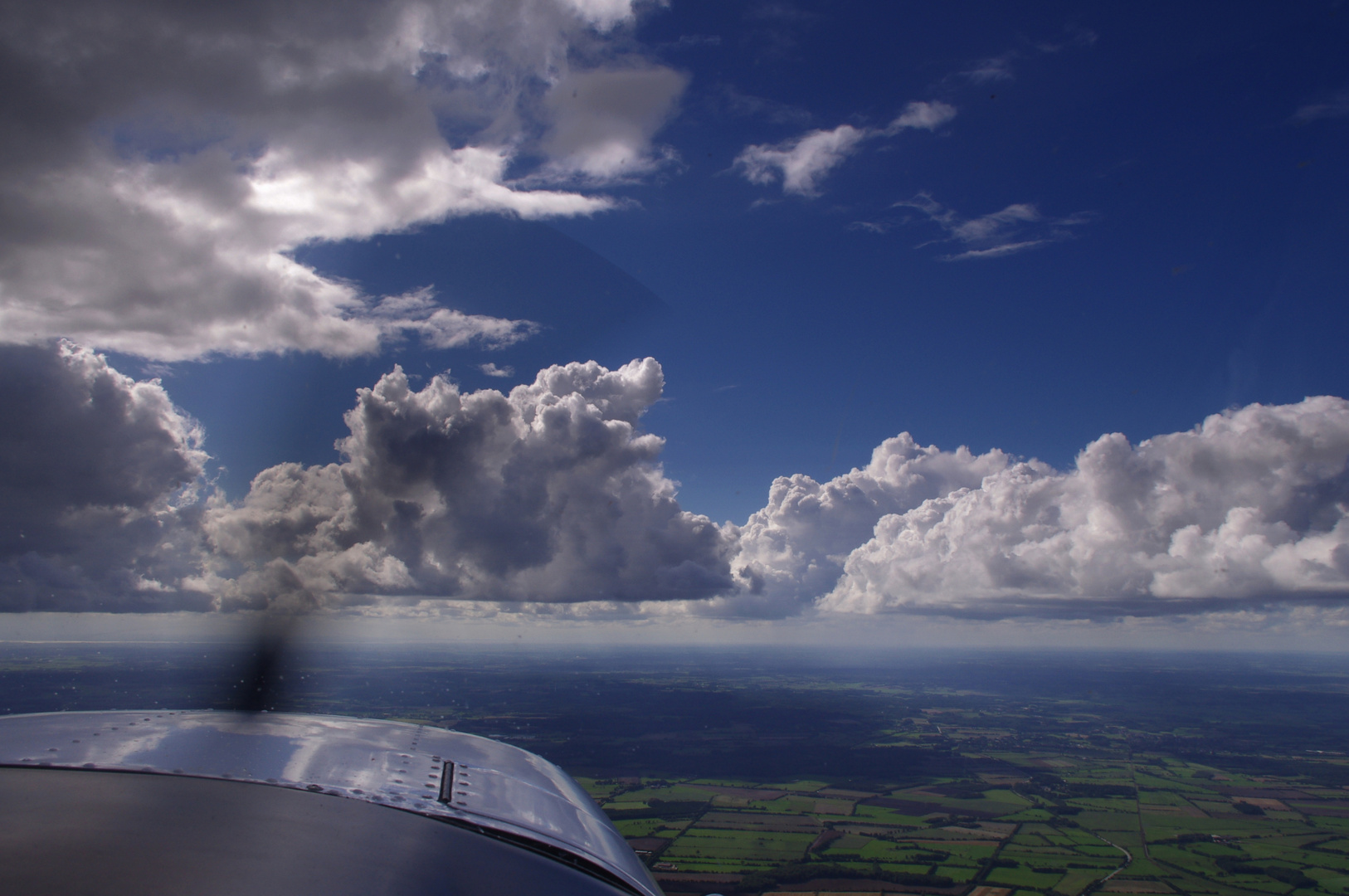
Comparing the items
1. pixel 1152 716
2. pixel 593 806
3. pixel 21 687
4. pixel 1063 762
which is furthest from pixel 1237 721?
pixel 21 687

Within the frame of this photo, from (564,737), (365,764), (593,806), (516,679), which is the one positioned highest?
(365,764)

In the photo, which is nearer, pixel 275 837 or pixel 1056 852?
pixel 275 837

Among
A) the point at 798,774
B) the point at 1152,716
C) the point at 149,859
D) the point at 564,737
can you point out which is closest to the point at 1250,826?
the point at 798,774

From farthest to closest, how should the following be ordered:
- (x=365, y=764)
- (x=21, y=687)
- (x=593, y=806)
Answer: (x=21, y=687), (x=593, y=806), (x=365, y=764)

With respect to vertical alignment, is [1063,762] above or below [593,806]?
below

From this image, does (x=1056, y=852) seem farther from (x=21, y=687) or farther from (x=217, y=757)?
(x=21, y=687)

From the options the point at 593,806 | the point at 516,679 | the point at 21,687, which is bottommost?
the point at 516,679

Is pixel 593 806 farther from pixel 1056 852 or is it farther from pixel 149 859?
pixel 1056 852

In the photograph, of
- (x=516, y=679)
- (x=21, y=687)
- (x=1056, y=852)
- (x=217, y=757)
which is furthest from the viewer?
(x=516, y=679)

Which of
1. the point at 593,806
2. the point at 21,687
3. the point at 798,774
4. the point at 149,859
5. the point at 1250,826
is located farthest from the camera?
the point at 21,687
